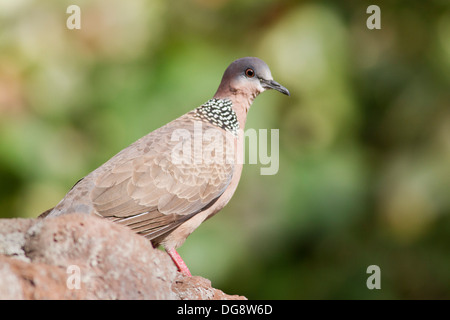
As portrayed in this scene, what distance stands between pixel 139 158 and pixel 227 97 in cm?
92

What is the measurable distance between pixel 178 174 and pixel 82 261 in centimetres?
133

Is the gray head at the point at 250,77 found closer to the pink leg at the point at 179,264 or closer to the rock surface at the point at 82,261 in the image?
the pink leg at the point at 179,264

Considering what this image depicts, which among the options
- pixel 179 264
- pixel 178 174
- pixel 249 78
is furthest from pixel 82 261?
pixel 249 78

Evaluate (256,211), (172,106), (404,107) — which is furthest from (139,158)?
(404,107)

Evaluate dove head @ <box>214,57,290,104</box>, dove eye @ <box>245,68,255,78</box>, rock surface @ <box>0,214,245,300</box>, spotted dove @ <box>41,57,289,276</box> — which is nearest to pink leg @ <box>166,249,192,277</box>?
spotted dove @ <box>41,57,289,276</box>

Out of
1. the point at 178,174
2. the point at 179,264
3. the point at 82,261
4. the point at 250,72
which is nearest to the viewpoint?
the point at 82,261

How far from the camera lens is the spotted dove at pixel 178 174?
12.0 feet

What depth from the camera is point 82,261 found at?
8.93ft

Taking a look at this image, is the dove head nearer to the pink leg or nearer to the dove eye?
the dove eye

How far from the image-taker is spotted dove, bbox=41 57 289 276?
3.66 meters

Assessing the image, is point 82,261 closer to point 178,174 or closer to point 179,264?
point 179,264

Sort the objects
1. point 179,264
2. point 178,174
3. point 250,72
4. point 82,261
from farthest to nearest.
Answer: point 250,72 < point 178,174 < point 179,264 < point 82,261

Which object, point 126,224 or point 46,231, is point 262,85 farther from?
point 46,231

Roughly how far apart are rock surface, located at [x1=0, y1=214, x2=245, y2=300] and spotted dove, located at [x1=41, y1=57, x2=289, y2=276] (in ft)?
2.41
